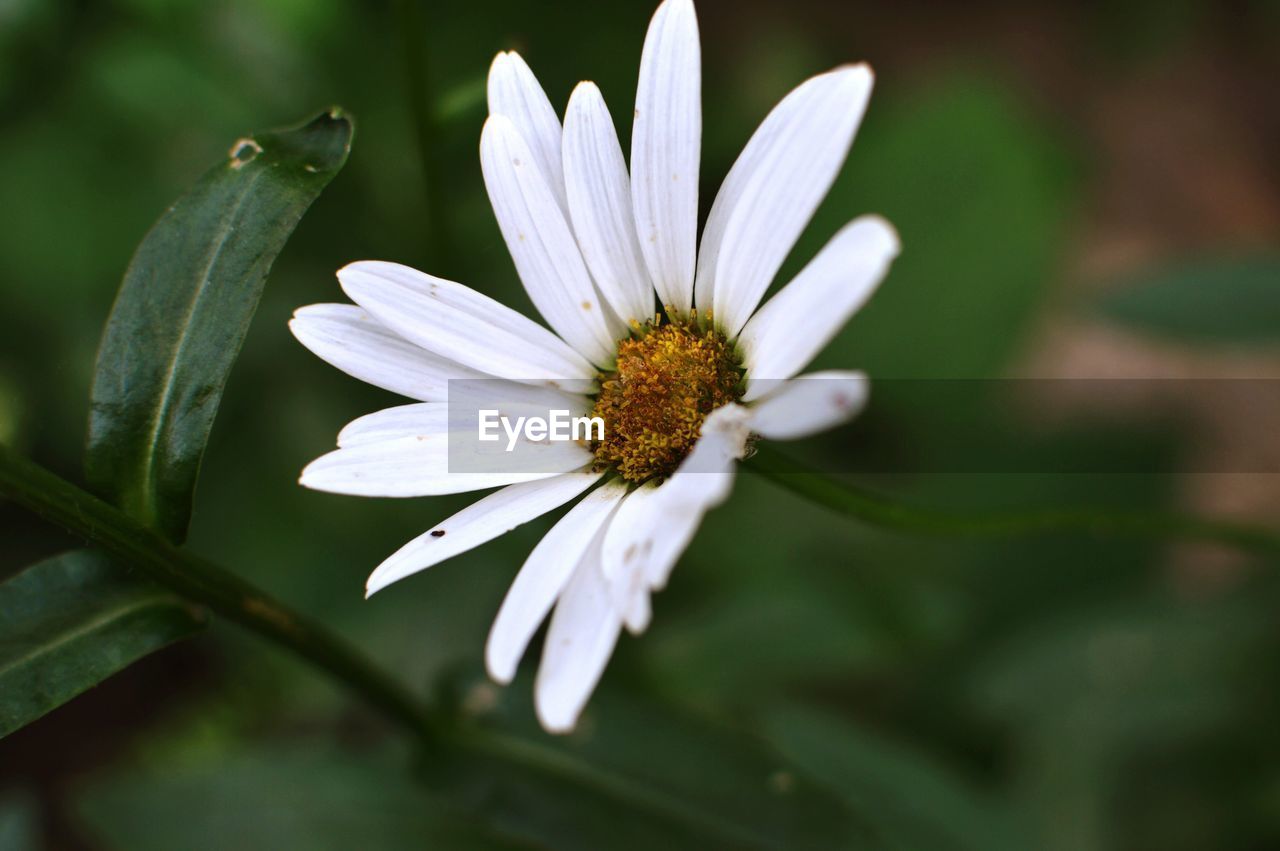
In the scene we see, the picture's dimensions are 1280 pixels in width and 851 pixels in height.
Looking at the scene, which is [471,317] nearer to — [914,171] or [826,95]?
[826,95]

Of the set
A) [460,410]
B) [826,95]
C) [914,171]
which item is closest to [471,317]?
[460,410]

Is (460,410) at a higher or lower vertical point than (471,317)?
lower

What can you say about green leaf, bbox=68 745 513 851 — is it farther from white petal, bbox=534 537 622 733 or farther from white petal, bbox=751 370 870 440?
white petal, bbox=751 370 870 440

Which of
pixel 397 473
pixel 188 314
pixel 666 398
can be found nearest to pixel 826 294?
pixel 666 398

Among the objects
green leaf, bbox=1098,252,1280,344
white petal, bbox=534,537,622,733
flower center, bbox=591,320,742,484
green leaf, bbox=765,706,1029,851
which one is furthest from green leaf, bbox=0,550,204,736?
green leaf, bbox=1098,252,1280,344

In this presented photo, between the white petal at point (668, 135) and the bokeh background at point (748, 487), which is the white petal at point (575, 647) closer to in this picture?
the white petal at point (668, 135)

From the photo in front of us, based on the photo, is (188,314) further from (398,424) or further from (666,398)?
(666,398)

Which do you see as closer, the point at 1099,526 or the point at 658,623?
the point at 1099,526
